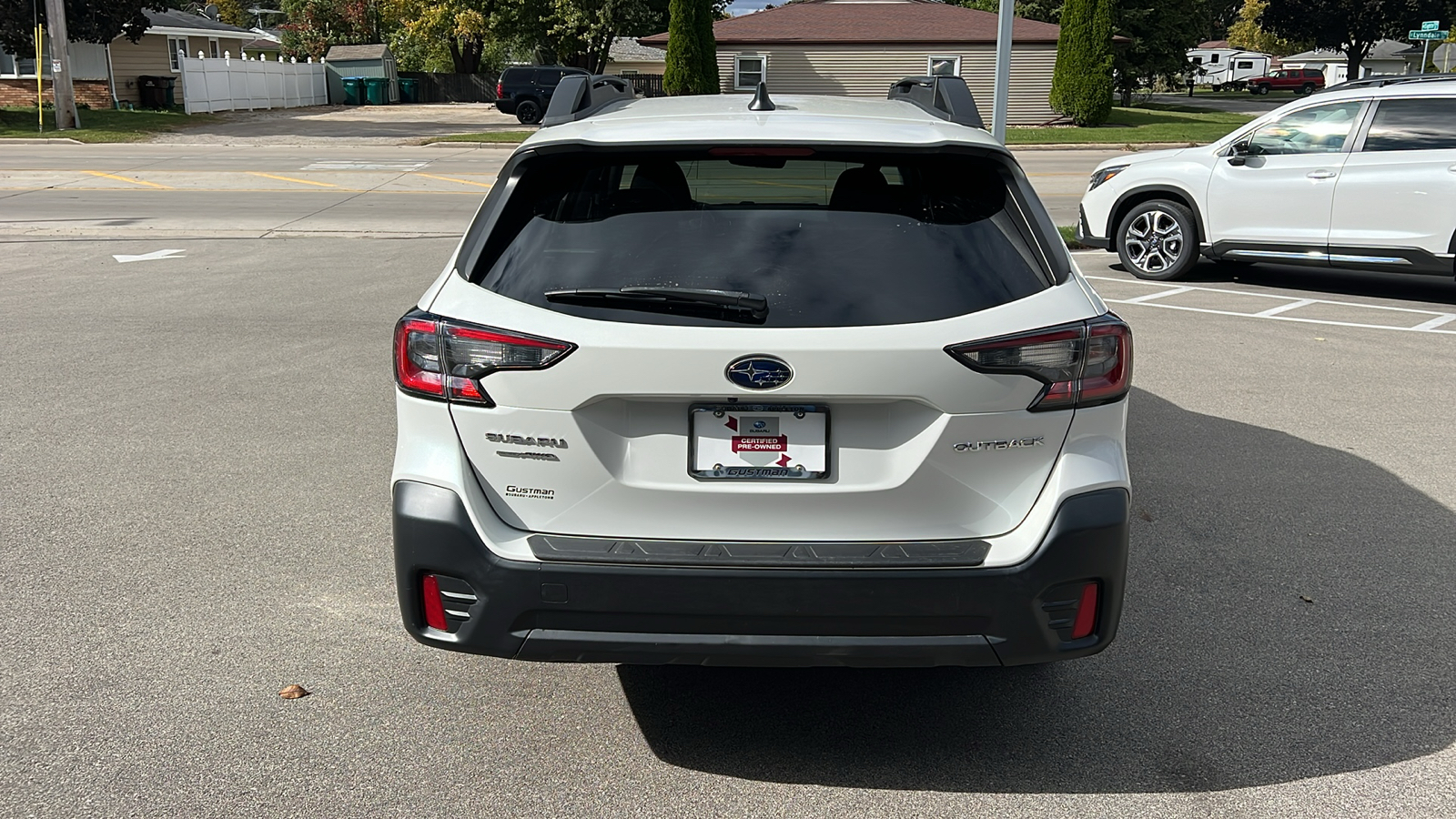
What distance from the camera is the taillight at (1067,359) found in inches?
122

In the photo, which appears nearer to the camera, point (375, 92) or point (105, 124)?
point (105, 124)

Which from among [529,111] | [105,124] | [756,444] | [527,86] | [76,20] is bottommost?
[105,124]

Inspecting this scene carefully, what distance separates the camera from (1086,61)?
126 ft

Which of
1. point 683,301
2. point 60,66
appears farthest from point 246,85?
point 683,301

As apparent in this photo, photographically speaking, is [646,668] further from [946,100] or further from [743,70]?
[743,70]

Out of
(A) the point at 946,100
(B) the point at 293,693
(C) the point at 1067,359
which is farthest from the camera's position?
(A) the point at 946,100

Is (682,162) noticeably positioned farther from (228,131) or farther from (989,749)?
(228,131)

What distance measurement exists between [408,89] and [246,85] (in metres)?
13.6

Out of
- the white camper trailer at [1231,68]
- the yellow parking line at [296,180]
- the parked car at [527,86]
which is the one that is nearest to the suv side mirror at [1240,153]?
the yellow parking line at [296,180]

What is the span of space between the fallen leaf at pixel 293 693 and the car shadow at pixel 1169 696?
1.00m

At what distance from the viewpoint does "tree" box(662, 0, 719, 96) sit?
37.4 metres

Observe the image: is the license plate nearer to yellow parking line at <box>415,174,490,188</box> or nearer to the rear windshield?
the rear windshield

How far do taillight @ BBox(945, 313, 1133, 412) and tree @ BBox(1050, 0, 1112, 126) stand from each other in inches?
1483

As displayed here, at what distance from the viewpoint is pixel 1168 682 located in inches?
158
